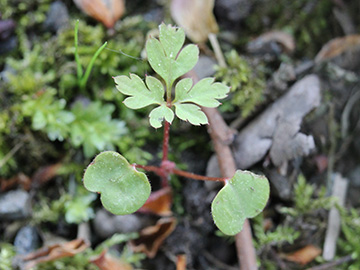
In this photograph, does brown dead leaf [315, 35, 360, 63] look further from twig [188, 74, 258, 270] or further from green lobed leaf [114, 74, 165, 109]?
green lobed leaf [114, 74, 165, 109]

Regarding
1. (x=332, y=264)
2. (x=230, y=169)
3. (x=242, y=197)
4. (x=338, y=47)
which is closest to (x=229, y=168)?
(x=230, y=169)

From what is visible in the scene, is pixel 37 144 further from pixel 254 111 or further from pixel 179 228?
pixel 254 111

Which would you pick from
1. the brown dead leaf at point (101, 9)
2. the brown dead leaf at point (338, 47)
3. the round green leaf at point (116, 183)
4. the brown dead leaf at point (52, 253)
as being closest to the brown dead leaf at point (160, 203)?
the brown dead leaf at point (52, 253)

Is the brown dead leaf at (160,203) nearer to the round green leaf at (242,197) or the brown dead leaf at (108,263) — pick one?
the brown dead leaf at (108,263)

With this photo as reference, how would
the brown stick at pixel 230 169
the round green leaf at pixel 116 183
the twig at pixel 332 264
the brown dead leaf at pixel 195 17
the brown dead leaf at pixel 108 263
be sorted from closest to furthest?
the round green leaf at pixel 116 183, the brown stick at pixel 230 169, the brown dead leaf at pixel 108 263, the twig at pixel 332 264, the brown dead leaf at pixel 195 17

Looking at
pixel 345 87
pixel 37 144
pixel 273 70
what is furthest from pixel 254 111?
pixel 37 144

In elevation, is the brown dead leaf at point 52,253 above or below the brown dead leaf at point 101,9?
below
